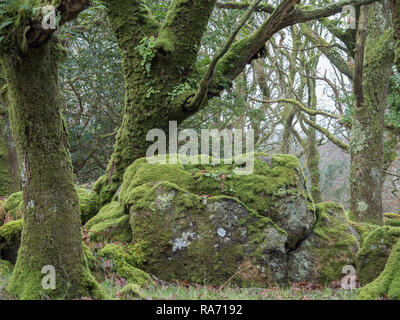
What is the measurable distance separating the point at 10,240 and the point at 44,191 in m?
2.20

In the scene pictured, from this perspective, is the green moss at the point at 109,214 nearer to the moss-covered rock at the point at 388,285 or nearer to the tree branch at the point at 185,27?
the tree branch at the point at 185,27

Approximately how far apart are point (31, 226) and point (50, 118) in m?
1.12

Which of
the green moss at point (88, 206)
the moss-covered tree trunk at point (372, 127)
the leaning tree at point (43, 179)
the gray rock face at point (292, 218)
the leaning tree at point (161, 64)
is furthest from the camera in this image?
the moss-covered tree trunk at point (372, 127)

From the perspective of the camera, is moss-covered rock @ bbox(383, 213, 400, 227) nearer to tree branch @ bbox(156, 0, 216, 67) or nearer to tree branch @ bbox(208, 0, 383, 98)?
tree branch @ bbox(208, 0, 383, 98)

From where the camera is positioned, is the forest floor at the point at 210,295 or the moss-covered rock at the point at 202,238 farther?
the moss-covered rock at the point at 202,238

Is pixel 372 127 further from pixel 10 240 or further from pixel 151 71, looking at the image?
pixel 10 240

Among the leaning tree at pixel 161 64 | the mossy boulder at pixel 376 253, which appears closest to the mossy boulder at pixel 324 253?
the mossy boulder at pixel 376 253

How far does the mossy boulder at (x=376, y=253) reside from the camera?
5508 mm

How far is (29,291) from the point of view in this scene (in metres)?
3.73

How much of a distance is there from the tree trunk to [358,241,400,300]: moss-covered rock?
9.93 feet

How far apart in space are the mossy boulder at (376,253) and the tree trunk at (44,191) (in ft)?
13.0

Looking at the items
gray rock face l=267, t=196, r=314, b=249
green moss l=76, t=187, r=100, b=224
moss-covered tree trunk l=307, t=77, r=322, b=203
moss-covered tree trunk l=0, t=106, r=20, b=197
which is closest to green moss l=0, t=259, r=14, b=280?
green moss l=76, t=187, r=100, b=224

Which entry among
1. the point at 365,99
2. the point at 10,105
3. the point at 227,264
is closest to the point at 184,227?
the point at 227,264

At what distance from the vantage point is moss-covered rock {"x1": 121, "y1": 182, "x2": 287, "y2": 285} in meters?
5.75
